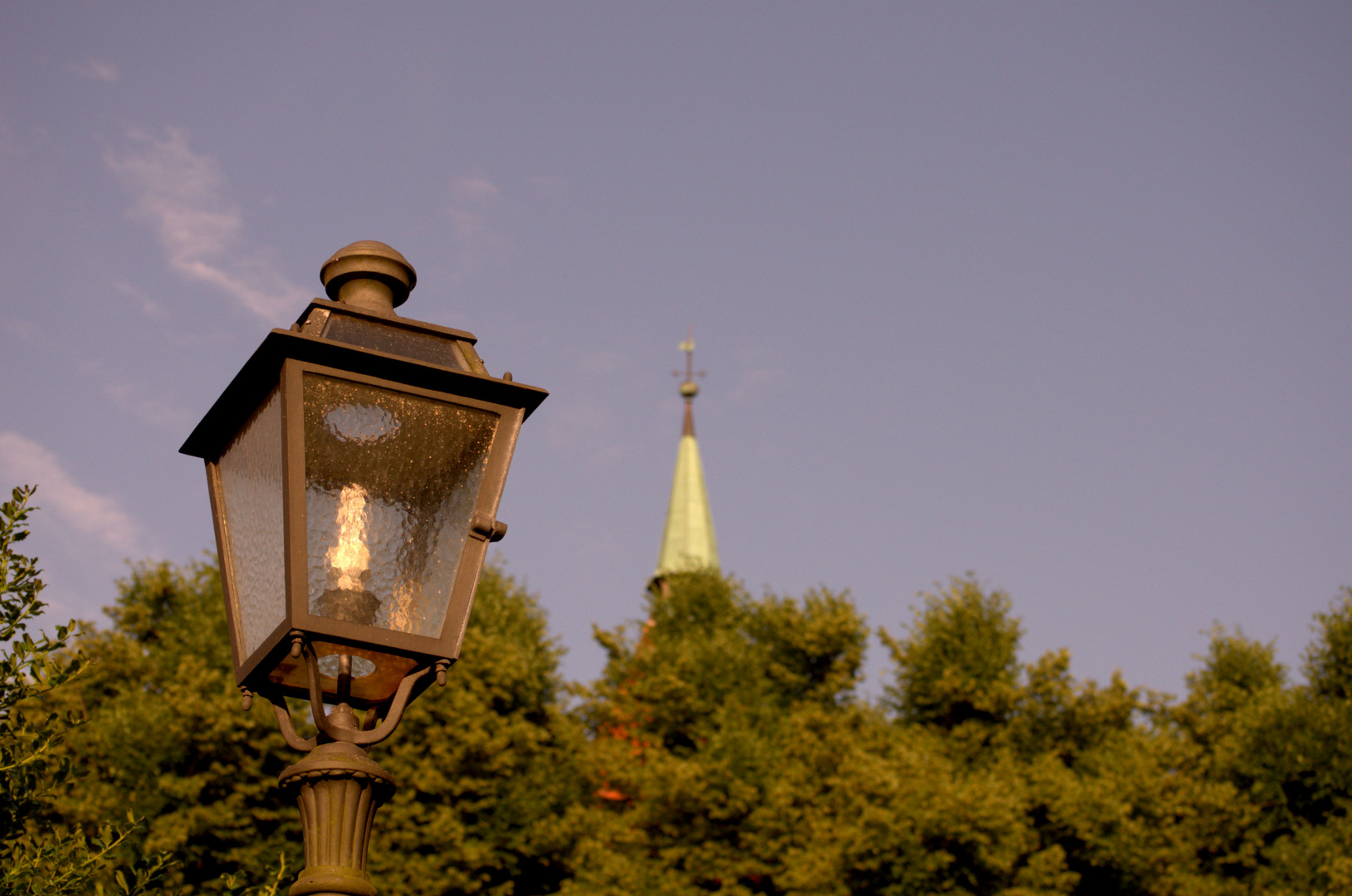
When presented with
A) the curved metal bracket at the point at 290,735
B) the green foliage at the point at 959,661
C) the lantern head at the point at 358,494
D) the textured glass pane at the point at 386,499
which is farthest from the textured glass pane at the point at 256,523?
the green foliage at the point at 959,661

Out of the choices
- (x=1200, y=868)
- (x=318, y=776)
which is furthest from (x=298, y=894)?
(x=1200, y=868)

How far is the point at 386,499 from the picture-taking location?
14.8 ft

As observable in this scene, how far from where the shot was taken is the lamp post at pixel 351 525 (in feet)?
13.8

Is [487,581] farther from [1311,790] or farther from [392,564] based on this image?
[392,564]

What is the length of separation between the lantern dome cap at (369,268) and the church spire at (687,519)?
211 ft

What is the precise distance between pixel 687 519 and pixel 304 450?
70.7 meters

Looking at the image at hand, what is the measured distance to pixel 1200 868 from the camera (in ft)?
120

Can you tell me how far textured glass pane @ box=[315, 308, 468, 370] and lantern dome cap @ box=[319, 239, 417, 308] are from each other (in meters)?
0.28

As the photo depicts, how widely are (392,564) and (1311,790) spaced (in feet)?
123

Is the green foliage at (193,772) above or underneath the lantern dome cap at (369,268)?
above

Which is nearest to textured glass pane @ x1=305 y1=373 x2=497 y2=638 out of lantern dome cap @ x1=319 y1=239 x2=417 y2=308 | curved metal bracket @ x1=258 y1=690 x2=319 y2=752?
curved metal bracket @ x1=258 y1=690 x2=319 y2=752

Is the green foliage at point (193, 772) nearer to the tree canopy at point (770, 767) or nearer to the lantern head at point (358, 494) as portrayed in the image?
the tree canopy at point (770, 767)

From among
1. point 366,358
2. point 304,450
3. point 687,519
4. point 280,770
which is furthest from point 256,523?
point 687,519

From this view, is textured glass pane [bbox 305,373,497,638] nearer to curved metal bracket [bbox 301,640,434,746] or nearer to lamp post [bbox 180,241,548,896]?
lamp post [bbox 180,241,548,896]
